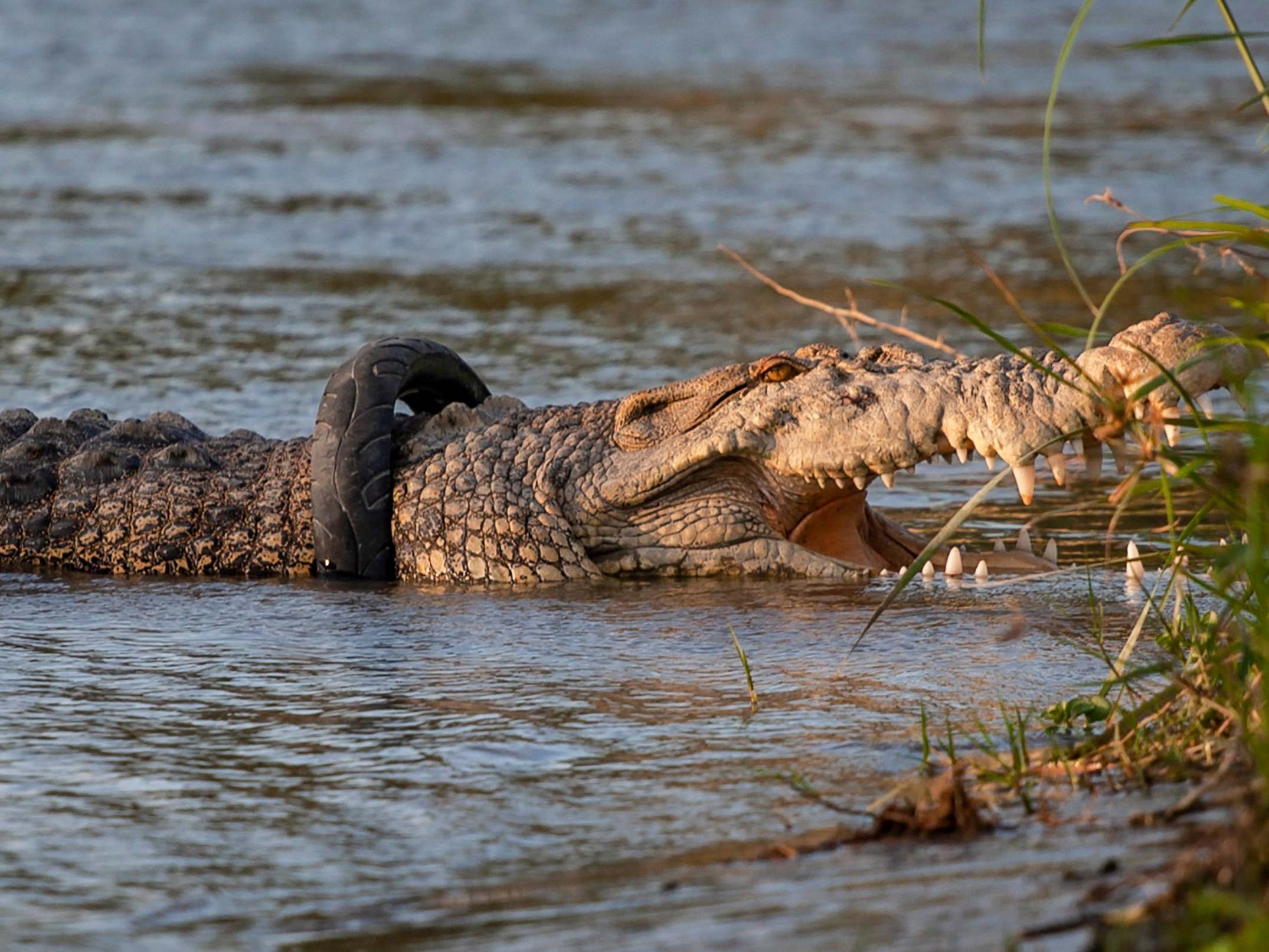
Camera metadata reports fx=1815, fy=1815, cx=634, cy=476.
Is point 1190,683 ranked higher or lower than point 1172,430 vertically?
→ lower

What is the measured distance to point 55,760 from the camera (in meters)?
3.47

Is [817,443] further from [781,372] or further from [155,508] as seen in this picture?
[155,508]

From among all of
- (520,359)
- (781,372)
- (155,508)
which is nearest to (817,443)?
(781,372)

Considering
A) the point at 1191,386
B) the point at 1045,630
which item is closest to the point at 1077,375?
the point at 1191,386

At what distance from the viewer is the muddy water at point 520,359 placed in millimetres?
2781

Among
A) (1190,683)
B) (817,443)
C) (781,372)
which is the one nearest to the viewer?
(1190,683)

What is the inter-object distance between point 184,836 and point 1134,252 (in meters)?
8.43

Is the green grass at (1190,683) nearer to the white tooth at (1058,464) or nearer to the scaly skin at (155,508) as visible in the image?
the white tooth at (1058,464)

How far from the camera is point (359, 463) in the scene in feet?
17.1

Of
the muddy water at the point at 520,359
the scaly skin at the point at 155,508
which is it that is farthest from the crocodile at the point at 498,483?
the muddy water at the point at 520,359

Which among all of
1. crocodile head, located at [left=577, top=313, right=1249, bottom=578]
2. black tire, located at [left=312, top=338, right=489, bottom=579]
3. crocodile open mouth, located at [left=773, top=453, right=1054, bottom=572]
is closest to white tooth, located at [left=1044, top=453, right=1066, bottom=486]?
crocodile head, located at [left=577, top=313, right=1249, bottom=578]

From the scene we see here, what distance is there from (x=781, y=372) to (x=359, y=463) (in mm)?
1243

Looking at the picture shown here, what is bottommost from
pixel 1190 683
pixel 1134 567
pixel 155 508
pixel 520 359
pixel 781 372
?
pixel 1190 683

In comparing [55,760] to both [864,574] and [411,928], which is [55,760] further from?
[864,574]
